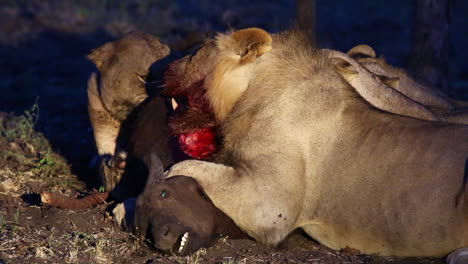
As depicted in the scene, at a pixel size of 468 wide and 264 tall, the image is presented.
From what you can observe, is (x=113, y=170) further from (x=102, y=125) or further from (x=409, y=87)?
(x=409, y=87)

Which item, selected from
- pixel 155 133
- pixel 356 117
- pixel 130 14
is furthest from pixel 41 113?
pixel 130 14

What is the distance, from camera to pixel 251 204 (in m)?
4.38

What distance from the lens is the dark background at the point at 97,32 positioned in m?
7.97

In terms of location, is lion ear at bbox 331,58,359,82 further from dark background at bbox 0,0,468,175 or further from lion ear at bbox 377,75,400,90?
dark background at bbox 0,0,468,175

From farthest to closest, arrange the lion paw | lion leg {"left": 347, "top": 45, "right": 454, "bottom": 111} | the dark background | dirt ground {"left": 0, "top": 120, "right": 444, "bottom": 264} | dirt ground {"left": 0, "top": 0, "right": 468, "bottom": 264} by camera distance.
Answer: the dark background, lion leg {"left": 347, "top": 45, "right": 454, "bottom": 111}, the lion paw, dirt ground {"left": 0, "top": 0, "right": 468, "bottom": 264}, dirt ground {"left": 0, "top": 120, "right": 444, "bottom": 264}

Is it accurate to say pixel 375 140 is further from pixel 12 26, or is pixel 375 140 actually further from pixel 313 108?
pixel 12 26

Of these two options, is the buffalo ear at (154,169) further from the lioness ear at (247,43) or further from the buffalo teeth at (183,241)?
the lioness ear at (247,43)

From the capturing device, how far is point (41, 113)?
7.73m

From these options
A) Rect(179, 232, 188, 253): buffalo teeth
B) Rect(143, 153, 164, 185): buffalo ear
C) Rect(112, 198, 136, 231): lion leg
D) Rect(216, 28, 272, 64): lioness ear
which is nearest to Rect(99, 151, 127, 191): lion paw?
Rect(112, 198, 136, 231): lion leg

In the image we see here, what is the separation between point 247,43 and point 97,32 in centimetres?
718

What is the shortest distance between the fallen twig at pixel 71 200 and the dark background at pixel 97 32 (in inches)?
50.3

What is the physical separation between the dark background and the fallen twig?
1278 millimetres

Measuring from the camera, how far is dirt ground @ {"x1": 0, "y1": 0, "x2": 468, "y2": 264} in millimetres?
4262

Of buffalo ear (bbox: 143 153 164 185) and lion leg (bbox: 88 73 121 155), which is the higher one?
buffalo ear (bbox: 143 153 164 185)
